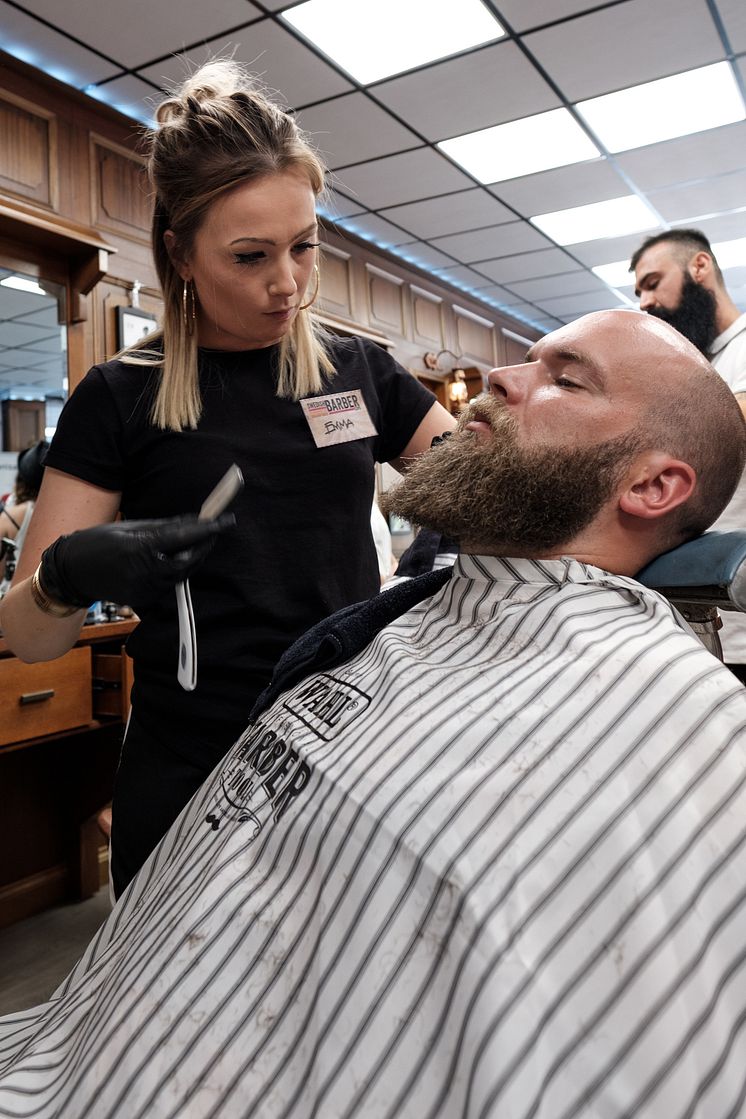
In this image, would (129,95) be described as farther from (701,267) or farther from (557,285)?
(557,285)

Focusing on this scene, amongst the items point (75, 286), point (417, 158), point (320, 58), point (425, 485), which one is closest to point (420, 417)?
point (425, 485)

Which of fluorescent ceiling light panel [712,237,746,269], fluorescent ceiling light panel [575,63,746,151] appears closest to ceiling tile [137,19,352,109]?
fluorescent ceiling light panel [575,63,746,151]

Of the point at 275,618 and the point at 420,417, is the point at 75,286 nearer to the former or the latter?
the point at 420,417

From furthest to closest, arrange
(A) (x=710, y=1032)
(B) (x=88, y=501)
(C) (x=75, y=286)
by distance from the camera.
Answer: (C) (x=75, y=286) < (B) (x=88, y=501) < (A) (x=710, y=1032)

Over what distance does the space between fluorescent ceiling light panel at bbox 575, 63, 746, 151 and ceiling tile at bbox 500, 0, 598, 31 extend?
77 centimetres

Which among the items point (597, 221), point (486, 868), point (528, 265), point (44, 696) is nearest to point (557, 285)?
point (528, 265)

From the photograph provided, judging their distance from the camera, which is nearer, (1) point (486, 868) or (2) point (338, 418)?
(1) point (486, 868)

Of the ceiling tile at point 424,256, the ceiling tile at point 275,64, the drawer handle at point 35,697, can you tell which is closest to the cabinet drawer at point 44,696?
the drawer handle at point 35,697

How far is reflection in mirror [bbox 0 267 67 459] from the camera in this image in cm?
319

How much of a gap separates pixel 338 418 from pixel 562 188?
14.6 feet

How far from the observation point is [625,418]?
3.72 feet

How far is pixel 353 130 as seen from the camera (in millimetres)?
4152

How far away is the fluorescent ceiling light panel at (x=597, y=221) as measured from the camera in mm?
5453

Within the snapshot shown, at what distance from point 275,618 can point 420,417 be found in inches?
18.6
